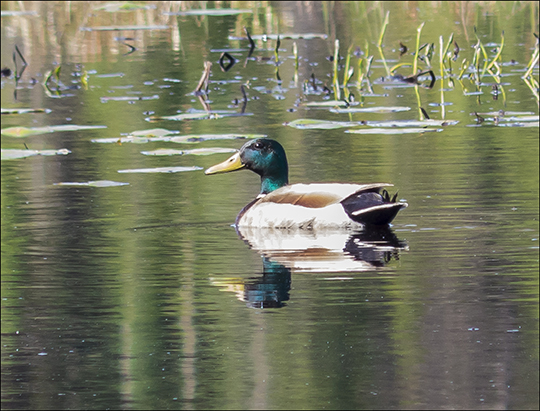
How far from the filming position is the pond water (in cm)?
521

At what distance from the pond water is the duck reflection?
24mm

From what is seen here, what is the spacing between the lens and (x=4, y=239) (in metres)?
8.38

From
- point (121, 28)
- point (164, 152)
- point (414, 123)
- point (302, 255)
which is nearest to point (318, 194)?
point (302, 255)

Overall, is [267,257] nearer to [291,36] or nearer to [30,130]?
[30,130]

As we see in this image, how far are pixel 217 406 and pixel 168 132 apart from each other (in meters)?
7.37

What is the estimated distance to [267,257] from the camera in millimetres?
7730

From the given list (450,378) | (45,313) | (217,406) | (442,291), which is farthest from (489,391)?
(45,313)

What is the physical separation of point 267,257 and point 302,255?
0.24 metres

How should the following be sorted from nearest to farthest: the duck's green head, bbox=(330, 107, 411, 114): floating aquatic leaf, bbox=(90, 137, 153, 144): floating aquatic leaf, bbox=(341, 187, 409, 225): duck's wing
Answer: bbox=(341, 187, 409, 225): duck's wing, the duck's green head, bbox=(90, 137, 153, 144): floating aquatic leaf, bbox=(330, 107, 411, 114): floating aquatic leaf

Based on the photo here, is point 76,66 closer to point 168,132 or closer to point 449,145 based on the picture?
point 168,132

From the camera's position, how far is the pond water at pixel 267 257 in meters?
5.21

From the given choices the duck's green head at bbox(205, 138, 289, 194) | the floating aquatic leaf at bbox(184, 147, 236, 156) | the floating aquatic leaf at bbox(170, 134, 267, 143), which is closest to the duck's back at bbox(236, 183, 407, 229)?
the duck's green head at bbox(205, 138, 289, 194)

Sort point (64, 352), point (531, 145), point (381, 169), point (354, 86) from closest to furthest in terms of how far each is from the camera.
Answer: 1. point (64, 352)
2. point (381, 169)
3. point (531, 145)
4. point (354, 86)

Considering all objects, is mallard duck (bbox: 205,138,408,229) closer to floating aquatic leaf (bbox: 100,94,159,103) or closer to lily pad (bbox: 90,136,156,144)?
lily pad (bbox: 90,136,156,144)
